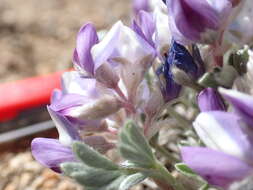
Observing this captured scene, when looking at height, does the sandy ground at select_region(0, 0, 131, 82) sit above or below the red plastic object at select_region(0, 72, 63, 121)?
below

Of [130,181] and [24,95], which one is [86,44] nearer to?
[130,181]

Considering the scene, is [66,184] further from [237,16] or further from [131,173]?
[237,16]

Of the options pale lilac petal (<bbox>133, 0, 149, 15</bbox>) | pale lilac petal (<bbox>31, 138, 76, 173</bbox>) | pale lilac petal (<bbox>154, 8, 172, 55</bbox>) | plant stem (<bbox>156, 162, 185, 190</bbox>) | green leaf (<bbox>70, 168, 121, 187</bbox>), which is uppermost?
pale lilac petal (<bbox>154, 8, 172, 55</bbox>)

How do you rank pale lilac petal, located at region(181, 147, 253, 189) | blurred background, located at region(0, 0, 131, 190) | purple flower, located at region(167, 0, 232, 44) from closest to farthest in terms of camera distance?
1. pale lilac petal, located at region(181, 147, 253, 189)
2. purple flower, located at region(167, 0, 232, 44)
3. blurred background, located at region(0, 0, 131, 190)

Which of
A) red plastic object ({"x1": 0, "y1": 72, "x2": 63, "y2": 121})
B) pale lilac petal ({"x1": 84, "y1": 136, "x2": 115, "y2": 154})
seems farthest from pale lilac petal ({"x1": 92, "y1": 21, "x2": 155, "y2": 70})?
red plastic object ({"x1": 0, "y1": 72, "x2": 63, "y2": 121})

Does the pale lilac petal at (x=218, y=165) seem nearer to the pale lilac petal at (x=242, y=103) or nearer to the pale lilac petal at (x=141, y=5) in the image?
the pale lilac petal at (x=242, y=103)

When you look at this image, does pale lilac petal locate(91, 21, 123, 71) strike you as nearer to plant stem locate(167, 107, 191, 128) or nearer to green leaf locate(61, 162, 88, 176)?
green leaf locate(61, 162, 88, 176)

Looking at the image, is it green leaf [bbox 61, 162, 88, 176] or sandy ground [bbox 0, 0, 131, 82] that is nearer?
green leaf [bbox 61, 162, 88, 176]

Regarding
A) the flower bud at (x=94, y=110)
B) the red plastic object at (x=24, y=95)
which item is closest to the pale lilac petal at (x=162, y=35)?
the flower bud at (x=94, y=110)
